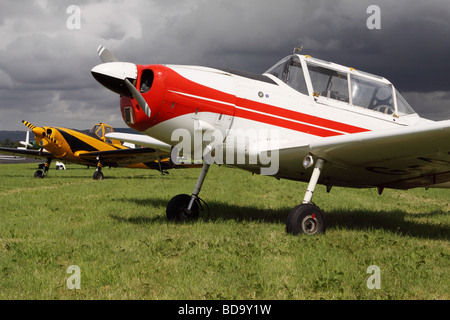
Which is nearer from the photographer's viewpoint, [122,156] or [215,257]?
[215,257]

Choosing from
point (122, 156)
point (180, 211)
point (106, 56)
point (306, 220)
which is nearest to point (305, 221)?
Answer: point (306, 220)

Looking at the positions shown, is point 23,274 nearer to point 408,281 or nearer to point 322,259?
point 322,259

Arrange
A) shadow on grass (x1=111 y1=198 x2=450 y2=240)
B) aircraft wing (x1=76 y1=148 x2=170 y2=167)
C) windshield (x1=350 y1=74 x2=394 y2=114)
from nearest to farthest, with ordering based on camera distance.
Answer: shadow on grass (x1=111 y1=198 x2=450 y2=240) → windshield (x1=350 y1=74 x2=394 y2=114) → aircraft wing (x1=76 y1=148 x2=170 y2=167)

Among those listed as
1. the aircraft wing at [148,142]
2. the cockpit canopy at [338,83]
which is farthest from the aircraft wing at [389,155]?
the aircraft wing at [148,142]

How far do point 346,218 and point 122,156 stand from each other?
14.4 metres

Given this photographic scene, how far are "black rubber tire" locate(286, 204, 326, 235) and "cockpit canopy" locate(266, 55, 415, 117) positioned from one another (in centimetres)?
189

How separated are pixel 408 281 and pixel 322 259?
2.85ft

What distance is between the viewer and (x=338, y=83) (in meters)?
6.42

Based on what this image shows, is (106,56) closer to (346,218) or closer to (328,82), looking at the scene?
(328,82)

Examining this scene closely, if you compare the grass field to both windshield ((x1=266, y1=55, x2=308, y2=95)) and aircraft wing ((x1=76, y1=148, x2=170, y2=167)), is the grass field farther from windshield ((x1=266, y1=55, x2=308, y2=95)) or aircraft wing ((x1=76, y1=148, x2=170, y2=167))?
aircraft wing ((x1=76, y1=148, x2=170, y2=167))

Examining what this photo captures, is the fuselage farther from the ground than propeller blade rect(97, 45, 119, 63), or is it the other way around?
propeller blade rect(97, 45, 119, 63)

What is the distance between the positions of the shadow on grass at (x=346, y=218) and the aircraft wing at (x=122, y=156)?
9.68 m

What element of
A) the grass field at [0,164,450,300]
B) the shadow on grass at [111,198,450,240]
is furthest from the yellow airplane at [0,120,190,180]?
the grass field at [0,164,450,300]

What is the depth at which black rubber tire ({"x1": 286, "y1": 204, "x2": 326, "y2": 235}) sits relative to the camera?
530 cm
